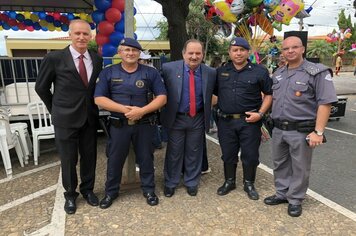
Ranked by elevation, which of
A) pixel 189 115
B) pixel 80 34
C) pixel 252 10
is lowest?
pixel 189 115

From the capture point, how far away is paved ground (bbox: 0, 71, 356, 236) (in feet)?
9.46

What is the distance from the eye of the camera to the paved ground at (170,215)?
9.46 feet

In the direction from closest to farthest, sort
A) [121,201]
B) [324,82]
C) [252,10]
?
[324,82], [121,201], [252,10]

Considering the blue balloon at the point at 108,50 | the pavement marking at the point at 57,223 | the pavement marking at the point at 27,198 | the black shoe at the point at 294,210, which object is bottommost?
the pavement marking at the point at 27,198

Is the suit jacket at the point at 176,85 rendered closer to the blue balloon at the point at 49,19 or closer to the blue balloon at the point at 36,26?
the blue balloon at the point at 49,19

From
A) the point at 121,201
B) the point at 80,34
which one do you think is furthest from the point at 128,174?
the point at 80,34

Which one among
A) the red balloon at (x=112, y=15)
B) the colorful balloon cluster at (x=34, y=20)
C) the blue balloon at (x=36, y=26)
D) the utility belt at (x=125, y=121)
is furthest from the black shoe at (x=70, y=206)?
the blue balloon at (x=36, y=26)

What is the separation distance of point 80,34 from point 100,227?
1.83 meters

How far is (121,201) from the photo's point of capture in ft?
11.3

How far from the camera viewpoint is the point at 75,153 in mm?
3207

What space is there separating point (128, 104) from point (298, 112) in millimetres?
1646

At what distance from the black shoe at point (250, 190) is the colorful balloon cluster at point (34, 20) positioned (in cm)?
955

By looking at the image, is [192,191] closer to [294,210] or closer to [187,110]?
[187,110]

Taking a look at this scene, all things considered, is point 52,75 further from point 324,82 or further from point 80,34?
point 324,82
